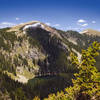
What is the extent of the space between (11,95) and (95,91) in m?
94.6

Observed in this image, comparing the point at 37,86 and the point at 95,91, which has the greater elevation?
the point at 95,91

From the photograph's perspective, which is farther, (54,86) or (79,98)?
(54,86)

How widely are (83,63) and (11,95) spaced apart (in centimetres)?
9437

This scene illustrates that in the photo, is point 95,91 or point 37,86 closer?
point 95,91

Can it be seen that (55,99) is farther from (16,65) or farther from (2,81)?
(16,65)

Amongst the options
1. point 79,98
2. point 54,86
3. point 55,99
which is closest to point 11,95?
point 54,86

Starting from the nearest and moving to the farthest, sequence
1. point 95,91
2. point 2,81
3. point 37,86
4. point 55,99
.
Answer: point 95,91, point 55,99, point 2,81, point 37,86

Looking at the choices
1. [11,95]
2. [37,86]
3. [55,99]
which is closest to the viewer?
[55,99]

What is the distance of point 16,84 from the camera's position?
119 metres

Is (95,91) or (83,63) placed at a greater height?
(83,63)

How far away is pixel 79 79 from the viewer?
18.8m

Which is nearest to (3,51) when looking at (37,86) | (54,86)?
(37,86)

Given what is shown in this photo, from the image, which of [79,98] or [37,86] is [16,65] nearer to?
[37,86]

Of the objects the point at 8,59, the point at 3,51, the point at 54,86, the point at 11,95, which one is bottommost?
the point at 54,86
